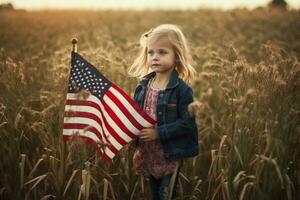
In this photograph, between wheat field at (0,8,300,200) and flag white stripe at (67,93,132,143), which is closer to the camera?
wheat field at (0,8,300,200)

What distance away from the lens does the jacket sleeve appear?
2816mm

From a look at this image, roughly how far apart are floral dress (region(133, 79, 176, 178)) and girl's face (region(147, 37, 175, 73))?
0.65ft

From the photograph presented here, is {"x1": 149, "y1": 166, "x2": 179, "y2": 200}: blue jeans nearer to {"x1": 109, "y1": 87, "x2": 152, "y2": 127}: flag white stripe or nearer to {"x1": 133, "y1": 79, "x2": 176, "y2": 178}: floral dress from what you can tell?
{"x1": 133, "y1": 79, "x2": 176, "y2": 178}: floral dress

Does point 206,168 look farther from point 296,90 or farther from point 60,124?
point 60,124

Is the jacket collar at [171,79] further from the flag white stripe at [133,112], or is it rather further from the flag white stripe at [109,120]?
the flag white stripe at [109,120]

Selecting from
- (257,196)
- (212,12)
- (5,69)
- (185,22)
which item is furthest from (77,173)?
(212,12)

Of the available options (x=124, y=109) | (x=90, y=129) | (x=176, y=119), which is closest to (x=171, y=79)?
(x=176, y=119)

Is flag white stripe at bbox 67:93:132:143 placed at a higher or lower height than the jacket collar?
lower

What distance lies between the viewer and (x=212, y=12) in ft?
63.7

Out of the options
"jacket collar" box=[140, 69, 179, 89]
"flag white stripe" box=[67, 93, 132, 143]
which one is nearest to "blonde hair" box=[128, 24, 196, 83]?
"jacket collar" box=[140, 69, 179, 89]

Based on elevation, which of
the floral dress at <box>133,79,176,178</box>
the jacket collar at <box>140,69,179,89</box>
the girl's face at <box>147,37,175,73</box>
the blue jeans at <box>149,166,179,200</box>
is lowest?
the blue jeans at <box>149,166,179,200</box>

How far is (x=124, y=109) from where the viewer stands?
2955 millimetres

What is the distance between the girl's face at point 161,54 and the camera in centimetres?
294

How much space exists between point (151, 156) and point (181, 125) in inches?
15.8
